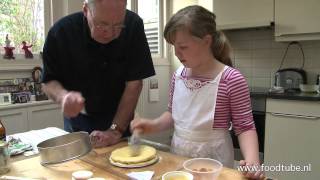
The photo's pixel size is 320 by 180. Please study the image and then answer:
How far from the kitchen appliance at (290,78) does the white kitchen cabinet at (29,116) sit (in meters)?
1.91

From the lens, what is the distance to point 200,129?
104 cm

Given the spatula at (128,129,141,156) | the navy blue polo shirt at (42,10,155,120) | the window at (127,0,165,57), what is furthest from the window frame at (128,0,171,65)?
the spatula at (128,129,141,156)

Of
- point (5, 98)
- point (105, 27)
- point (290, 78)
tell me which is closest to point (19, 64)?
point (5, 98)

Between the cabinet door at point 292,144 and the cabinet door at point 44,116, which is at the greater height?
the cabinet door at point 44,116

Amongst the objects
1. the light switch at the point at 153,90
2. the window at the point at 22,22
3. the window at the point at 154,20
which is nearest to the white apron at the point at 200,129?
the window at the point at 22,22

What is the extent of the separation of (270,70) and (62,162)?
245cm

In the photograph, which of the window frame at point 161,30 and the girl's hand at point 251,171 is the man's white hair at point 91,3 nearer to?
the girl's hand at point 251,171

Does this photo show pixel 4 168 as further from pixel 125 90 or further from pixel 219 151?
pixel 219 151

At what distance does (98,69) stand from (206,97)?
0.45 metres

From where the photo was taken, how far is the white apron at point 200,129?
3.38 ft

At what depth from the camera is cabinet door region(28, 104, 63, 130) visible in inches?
85.6

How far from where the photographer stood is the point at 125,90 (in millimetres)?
1257

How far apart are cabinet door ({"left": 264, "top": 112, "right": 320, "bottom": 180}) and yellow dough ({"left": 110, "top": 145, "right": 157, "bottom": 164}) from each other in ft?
5.19

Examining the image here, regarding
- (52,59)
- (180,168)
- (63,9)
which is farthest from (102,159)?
(63,9)
